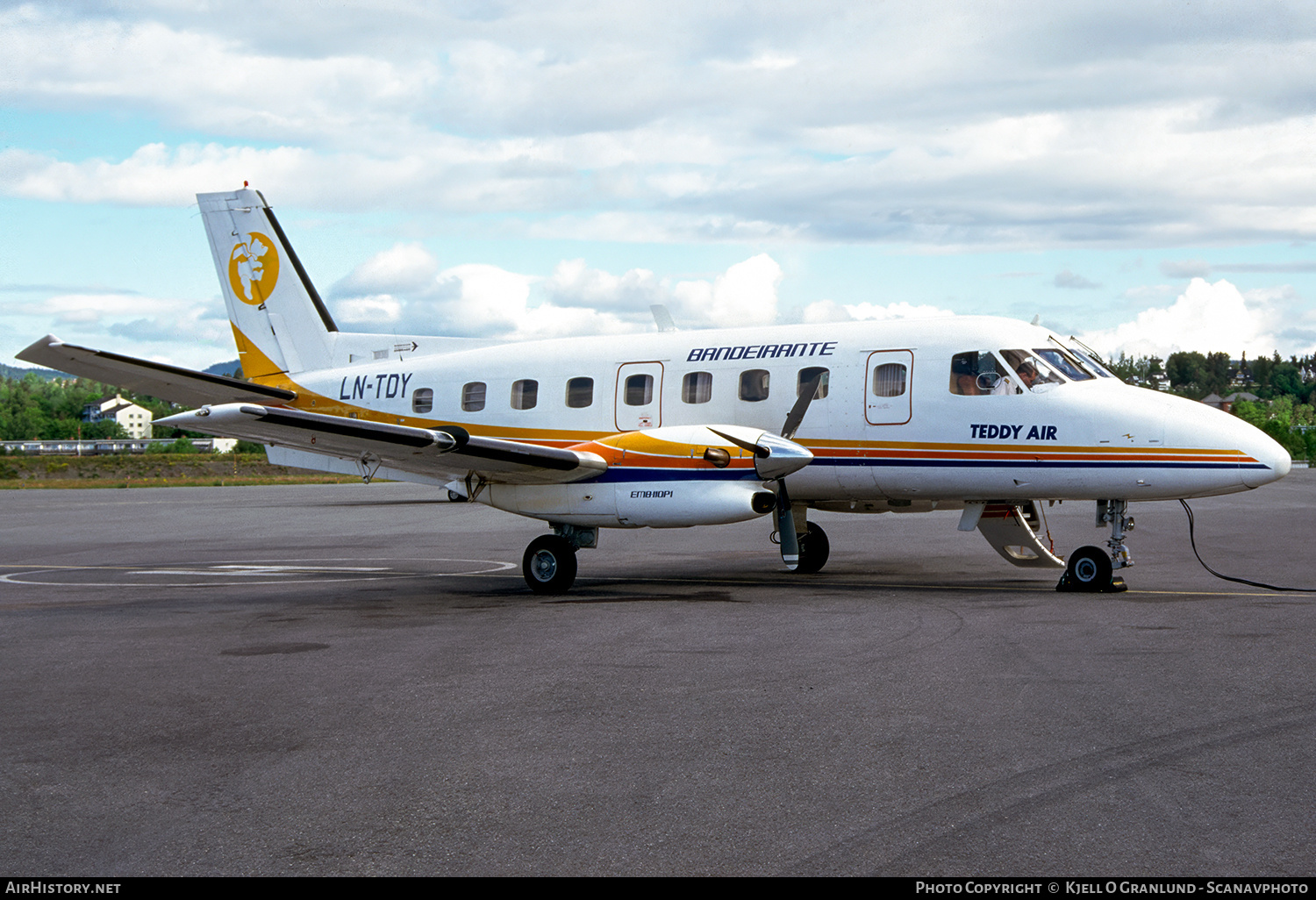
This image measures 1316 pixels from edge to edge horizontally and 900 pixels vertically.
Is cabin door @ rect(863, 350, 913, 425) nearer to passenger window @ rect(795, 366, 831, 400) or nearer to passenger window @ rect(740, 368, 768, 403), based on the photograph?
passenger window @ rect(795, 366, 831, 400)

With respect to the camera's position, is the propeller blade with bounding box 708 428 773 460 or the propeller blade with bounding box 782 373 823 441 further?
the propeller blade with bounding box 782 373 823 441

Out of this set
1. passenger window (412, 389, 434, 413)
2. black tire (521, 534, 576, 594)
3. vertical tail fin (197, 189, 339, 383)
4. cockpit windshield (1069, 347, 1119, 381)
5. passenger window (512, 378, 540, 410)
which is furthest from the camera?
vertical tail fin (197, 189, 339, 383)

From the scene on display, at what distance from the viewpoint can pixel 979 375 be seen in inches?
513

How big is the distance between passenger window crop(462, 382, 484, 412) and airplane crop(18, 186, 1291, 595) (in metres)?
0.03

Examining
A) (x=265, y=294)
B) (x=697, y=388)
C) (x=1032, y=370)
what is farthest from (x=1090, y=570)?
(x=265, y=294)

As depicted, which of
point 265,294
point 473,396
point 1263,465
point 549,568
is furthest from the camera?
point 265,294

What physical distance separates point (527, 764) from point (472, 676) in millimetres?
2528

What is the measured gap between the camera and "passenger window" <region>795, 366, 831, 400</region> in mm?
13867

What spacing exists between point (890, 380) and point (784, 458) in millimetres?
1810

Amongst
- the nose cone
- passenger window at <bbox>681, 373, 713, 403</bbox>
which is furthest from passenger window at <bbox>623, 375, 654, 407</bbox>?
the nose cone

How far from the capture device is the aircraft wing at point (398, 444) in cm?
1160

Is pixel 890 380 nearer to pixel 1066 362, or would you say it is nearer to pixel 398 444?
pixel 1066 362

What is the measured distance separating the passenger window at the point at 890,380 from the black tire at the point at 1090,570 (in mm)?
2756

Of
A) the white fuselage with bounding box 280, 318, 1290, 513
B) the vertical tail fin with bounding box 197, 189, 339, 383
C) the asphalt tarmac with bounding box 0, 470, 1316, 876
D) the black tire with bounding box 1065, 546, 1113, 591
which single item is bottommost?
the asphalt tarmac with bounding box 0, 470, 1316, 876
